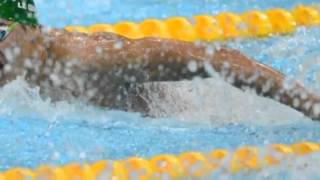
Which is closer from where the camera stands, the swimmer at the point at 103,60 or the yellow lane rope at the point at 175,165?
the yellow lane rope at the point at 175,165

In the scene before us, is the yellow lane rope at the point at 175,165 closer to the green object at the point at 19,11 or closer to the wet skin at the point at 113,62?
the wet skin at the point at 113,62

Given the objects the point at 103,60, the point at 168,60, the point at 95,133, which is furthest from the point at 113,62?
the point at 95,133

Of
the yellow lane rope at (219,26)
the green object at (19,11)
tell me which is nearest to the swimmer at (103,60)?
the green object at (19,11)

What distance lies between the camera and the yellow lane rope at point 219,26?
147 inches

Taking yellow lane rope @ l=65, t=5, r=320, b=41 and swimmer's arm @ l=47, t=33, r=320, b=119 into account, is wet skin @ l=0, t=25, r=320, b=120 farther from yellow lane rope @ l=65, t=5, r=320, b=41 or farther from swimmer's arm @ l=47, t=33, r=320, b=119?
yellow lane rope @ l=65, t=5, r=320, b=41

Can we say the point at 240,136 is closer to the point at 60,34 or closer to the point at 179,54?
the point at 179,54

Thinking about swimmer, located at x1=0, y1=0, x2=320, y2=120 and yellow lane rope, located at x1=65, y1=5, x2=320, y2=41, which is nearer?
swimmer, located at x1=0, y1=0, x2=320, y2=120

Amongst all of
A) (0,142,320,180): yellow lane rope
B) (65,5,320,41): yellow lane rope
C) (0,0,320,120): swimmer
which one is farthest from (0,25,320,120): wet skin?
(65,5,320,41): yellow lane rope

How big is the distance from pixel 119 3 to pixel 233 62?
227 cm

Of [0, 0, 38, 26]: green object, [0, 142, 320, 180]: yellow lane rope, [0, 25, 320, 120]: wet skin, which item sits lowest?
[0, 142, 320, 180]: yellow lane rope

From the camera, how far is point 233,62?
7.99ft

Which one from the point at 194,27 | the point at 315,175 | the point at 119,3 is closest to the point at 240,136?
the point at 315,175

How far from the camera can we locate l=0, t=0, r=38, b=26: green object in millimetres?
2447

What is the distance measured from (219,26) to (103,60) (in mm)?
1464
